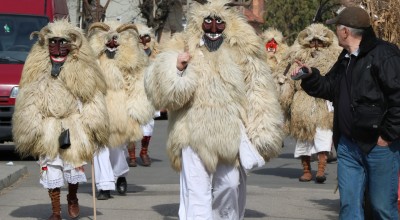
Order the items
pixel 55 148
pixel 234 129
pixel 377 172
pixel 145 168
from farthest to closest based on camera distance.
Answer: pixel 145 168, pixel 55 148, pixel 234 129, pixel 377 172

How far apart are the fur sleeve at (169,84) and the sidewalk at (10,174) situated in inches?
197

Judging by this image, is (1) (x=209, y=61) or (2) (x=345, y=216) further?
(1) (x=209, y=61)

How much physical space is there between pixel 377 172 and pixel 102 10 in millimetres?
33754

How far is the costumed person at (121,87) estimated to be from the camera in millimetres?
12789

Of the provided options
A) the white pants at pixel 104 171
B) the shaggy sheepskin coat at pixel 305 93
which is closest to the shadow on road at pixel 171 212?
the white pants at pixel 104 171

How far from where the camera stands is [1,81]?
56.2 ft

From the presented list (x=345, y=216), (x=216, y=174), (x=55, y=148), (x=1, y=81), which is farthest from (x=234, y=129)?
(x=1, y=81)

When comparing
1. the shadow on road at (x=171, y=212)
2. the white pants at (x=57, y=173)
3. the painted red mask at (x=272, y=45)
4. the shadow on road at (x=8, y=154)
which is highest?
the painted red mask at (x=272, y=45)

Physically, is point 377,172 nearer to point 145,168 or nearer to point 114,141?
point 114,141

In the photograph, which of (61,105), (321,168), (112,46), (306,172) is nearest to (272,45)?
(306,172)

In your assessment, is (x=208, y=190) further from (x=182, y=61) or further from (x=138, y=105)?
(x=138, y=105)

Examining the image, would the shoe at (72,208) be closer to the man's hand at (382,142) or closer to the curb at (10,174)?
the curb at (10,174)

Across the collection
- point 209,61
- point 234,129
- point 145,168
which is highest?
point 209,61

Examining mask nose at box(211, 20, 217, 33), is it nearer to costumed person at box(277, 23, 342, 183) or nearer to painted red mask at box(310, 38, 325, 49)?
Answer: costumed person at box(277, 23, 342, 183)
